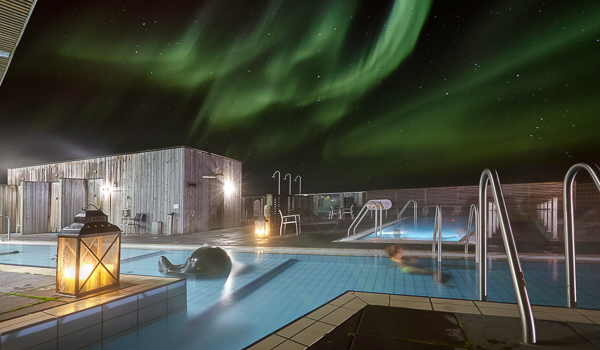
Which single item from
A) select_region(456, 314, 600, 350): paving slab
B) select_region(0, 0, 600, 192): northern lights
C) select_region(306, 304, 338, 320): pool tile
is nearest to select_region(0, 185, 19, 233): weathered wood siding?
select_region(0, 0, 600, 192): northern lights

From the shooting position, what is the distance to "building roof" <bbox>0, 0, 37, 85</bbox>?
265 centimetres

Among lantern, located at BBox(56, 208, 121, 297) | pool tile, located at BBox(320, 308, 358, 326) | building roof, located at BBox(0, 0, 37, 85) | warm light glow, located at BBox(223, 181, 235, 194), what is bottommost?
pool tile, located at BBox(320, 308, 358, 326)

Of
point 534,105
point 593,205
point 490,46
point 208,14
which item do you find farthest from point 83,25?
point 534,105

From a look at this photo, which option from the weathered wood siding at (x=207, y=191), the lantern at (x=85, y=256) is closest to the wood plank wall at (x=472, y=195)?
the weathered wood siding at (x=207, y=191)

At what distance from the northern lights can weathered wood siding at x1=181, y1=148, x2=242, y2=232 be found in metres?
1.20

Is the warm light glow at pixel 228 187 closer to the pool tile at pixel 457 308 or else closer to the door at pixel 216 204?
the door at pixel 216 204

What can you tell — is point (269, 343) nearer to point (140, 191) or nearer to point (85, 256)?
point (85, 256)

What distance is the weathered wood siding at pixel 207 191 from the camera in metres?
10.8

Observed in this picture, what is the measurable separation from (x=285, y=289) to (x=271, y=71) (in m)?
9.25

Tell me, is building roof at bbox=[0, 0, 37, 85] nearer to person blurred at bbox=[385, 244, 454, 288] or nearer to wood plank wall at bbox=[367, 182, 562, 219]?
person blurred at bbox=[385, 244, 454, 288]

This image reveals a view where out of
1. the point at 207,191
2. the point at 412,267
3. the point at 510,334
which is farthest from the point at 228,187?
the point at 510,334

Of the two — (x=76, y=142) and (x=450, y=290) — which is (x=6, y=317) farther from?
(x=76, y=142)

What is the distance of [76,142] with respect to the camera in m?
13.3

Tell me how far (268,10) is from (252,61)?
2.42 meters
